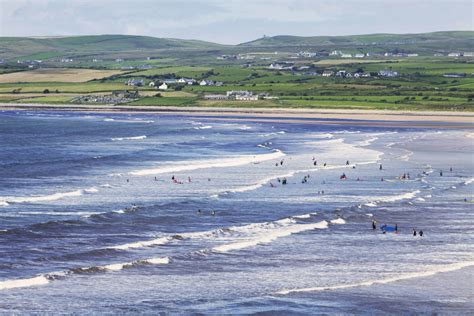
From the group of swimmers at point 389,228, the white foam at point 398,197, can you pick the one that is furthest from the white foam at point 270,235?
the white foam at point 398,197

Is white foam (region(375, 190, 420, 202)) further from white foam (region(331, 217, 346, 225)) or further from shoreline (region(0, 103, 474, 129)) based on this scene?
shoreline (region(0, 103, 474, 129))

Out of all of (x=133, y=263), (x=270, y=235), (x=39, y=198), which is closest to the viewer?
(x=133, y=263)

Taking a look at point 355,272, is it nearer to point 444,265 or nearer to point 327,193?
point 444,265

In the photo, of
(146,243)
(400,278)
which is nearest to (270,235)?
(146,243)

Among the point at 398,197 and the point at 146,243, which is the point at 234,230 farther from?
the point at 398,197

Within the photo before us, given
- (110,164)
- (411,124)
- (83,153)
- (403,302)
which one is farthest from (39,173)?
(411,124)

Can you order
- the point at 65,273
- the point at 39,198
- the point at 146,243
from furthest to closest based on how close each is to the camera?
the point at 39,198 → the point at 146,243 → the point at 65,273

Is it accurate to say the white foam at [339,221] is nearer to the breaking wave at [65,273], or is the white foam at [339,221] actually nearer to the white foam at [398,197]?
the white foam at [398,197]

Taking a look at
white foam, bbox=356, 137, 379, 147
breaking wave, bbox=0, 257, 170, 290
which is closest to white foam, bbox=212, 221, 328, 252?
breaking wave, bbox=0, 257, 170, 290
